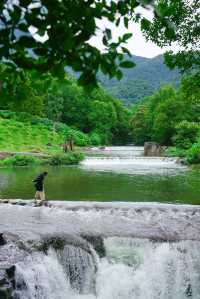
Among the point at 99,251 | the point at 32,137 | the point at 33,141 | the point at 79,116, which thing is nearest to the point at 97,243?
the point at 99,251

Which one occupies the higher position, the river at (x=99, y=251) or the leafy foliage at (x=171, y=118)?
the leafy foliage at (x=171, y=118)

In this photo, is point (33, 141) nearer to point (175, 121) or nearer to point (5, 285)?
point (175, 121)

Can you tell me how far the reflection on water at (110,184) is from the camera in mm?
23672

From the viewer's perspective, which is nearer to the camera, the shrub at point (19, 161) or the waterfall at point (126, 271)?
the waterfall at point (126, 271)

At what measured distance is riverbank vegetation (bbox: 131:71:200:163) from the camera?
19.8m

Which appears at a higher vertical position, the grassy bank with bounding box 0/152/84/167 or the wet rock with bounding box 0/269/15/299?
the grassy bank with bounding box 0/152/84/167

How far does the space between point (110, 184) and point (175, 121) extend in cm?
4019

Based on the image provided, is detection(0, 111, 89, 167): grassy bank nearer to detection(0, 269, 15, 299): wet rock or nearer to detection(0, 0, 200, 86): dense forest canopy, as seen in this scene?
detection(0, 269, 15, 299): wet rock

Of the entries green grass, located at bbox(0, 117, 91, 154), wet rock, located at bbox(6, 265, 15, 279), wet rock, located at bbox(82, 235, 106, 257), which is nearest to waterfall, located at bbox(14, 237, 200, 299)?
wet rock, located at bbox(82, 235, 106, 257)

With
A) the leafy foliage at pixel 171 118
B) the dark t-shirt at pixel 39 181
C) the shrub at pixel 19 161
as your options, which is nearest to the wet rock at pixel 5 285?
the dark t-shirt at pixel 39 181

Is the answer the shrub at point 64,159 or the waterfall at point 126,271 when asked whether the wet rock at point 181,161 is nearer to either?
the shrub at point 64,159

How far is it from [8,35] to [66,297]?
9.82m

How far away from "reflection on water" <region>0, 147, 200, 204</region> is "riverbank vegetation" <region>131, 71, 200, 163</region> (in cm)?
529

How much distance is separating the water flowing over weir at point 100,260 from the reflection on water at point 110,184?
7.79 meters
